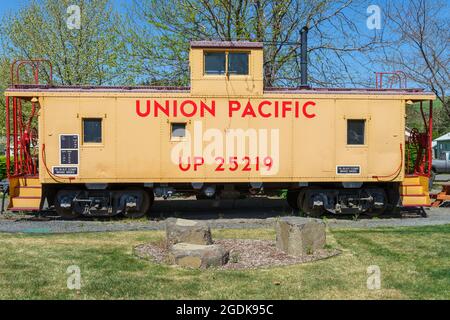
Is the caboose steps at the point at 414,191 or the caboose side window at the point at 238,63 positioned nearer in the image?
the caboose side window at the point at 238,63

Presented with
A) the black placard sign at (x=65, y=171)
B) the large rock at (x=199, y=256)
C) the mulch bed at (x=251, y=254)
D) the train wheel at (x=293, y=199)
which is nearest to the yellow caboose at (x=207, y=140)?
the black placard sign at (x=65, y=171)

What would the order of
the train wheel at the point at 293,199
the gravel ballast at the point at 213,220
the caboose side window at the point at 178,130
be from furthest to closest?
the train wheel at the point at 293,199, the caboose side window at the point at 178,130, the gravel ballast at the point at 213,220

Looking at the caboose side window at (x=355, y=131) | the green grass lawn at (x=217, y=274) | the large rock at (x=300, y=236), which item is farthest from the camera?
the caboose side window at (x=355, y=131)

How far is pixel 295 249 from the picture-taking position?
331 inches

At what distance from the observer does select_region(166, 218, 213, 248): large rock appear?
844 centimetres

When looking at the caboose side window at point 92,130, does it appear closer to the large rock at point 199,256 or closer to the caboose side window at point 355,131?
the large rock at point 199,256

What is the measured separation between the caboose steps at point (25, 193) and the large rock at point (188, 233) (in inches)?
221

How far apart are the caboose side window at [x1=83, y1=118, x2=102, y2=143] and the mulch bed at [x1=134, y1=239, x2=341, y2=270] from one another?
4493 millimetres

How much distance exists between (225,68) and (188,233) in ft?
19.5

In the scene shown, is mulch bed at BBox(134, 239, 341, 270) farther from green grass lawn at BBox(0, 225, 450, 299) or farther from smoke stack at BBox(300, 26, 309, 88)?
smoke stack at BBox(300, 26, 309, 88)

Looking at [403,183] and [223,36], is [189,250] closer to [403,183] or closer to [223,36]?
[403,183]

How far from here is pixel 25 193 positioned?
1280cm

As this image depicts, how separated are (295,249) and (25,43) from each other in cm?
2416

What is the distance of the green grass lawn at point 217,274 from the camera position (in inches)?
246
